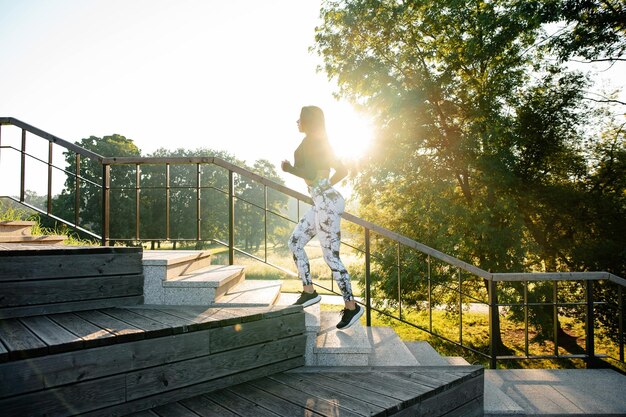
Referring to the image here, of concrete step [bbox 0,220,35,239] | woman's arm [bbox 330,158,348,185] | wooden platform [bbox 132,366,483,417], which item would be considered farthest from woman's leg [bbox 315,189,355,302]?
concrete step [bbox 0,220,35,239]

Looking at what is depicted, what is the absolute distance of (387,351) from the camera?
→ 340 cm

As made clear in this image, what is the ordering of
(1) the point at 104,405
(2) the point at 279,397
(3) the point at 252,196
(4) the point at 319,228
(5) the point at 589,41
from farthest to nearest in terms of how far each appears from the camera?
(3) the point at 252,196 < (5) the point at 589,41 < (4) the point at 319,228 < (2) the point at 279,397 < (1) the point at 104,405

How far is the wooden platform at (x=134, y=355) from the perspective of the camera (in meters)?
1.83

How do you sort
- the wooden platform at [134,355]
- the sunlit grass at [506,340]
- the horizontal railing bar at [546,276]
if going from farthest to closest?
the sunlit grass at [506,340], the horizontal railing bar at [546,276], the wooden platform at [134,355]

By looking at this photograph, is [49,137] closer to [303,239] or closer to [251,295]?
[251,295]

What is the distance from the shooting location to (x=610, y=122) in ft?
31.5

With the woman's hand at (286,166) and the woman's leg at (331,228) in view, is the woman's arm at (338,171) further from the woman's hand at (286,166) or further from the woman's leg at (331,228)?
the woman's hand at (286,166)

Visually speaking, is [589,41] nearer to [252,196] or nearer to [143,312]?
[143,312]

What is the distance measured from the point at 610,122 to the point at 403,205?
5376 mm

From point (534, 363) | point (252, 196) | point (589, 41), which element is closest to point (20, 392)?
point (534, 363)

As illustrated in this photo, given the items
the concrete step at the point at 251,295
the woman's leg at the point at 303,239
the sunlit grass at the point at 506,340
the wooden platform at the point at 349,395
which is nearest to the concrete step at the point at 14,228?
the concrete step at the point at 251,295

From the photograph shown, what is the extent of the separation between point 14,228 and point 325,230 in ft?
11.6

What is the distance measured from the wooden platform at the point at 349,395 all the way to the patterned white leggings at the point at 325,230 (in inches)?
30.5

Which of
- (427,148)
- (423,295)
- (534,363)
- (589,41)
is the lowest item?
(534,363)
